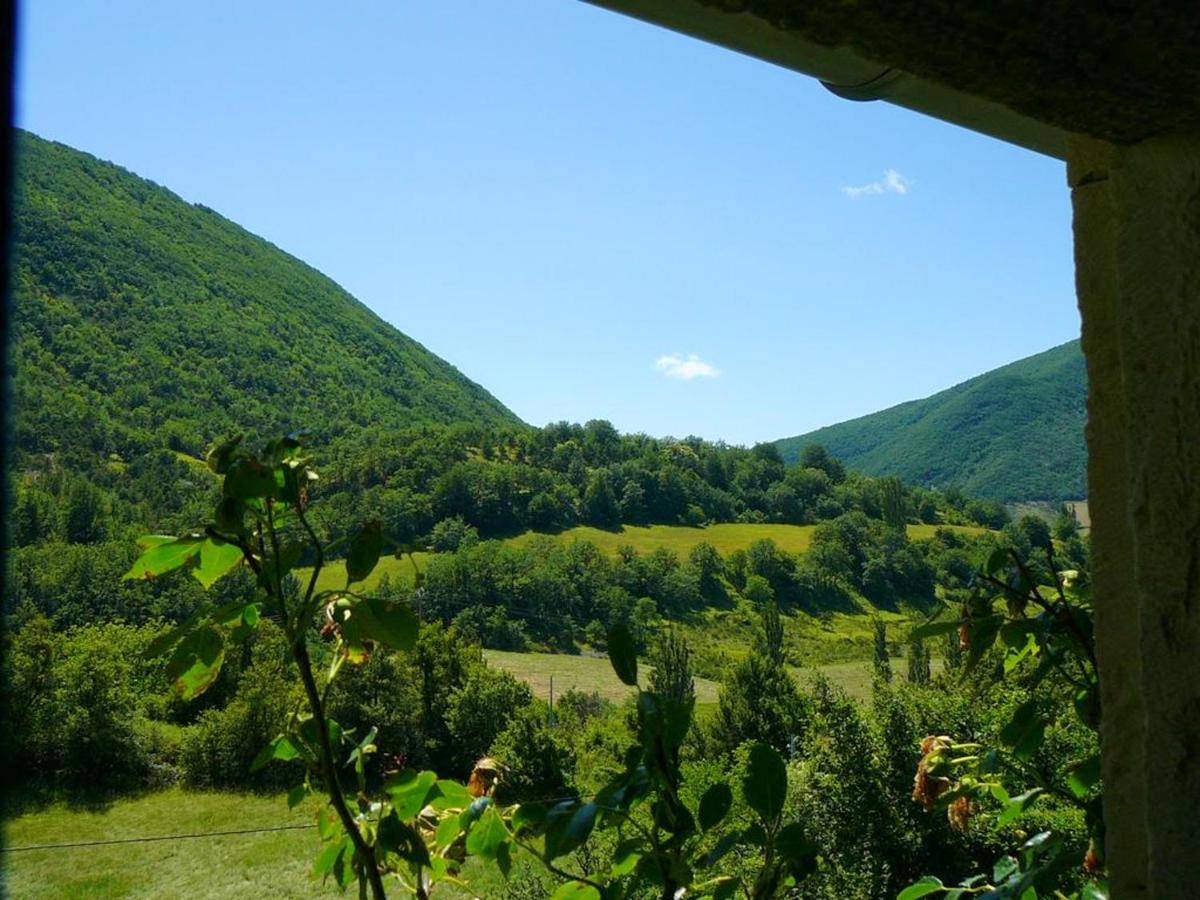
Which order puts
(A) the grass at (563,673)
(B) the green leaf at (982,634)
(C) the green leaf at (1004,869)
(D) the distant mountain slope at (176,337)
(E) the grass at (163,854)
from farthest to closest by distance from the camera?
(D) the distant mountain slope at (176,337) < (A) the grass at (563,673) < (E) the grass at (163,854) < (B) the green leaf at (982,634) < (C) the green leaf at (1004,869)

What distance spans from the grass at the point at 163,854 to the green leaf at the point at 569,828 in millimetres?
25374

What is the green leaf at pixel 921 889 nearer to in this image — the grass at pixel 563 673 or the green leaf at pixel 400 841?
the green leaf at pixel 400 841

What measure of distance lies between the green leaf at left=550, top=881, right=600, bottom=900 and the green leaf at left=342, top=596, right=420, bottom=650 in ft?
0.67

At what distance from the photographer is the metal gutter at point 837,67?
1.30ft

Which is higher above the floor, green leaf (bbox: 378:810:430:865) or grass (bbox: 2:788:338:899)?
green leaf (bbox: 378:810:430:865)

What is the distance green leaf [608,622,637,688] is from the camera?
651 mm

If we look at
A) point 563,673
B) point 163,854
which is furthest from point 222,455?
point 563,673

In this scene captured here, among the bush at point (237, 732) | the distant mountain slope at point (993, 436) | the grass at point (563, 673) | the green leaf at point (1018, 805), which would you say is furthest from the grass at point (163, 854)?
the distant mountain slope at point (993, 436)

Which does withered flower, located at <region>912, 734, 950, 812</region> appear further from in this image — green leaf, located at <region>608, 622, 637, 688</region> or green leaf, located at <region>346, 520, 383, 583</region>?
green leaf, located at <region>346, 520, 383, 583</region>

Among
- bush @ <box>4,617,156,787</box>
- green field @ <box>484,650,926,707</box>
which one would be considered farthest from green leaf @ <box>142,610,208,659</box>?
green field @ <box>484,650,926,707</box>

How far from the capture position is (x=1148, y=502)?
1.81ft

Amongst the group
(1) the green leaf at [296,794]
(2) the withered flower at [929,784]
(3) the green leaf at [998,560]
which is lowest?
(2) the withered flower at [929,784]

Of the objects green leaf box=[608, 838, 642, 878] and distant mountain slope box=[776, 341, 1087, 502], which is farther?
distant mountain slope box=[776, 341, 1087, 502]

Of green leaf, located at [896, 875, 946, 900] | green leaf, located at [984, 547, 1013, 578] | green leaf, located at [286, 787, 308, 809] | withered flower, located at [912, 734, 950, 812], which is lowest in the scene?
green leaf, located at [896, 875, 946, 900]
